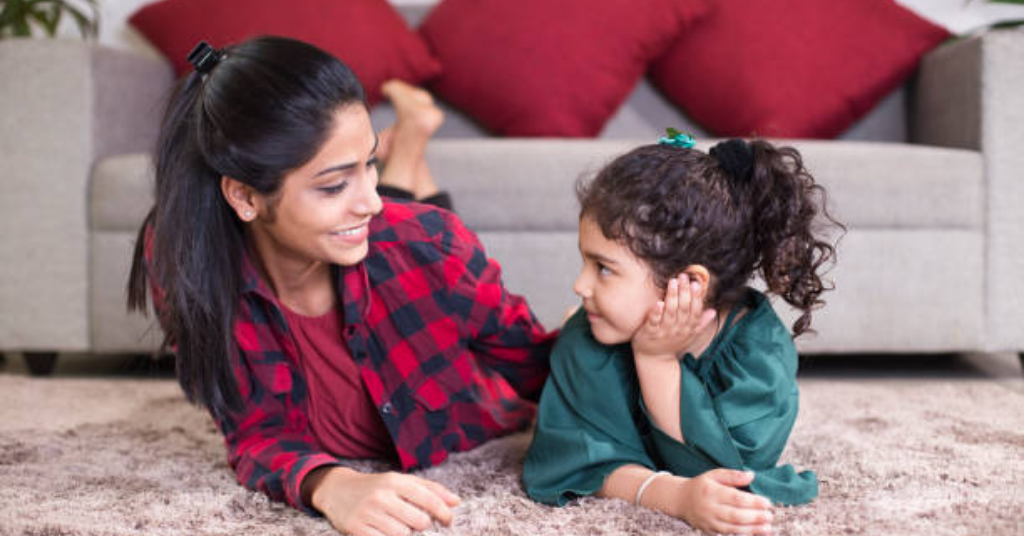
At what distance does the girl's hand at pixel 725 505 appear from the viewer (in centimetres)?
97

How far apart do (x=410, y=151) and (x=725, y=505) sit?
3.61ft

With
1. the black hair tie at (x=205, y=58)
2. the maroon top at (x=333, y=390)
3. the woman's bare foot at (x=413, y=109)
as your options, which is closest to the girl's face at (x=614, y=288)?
the maroon top at (x=333, y=390)

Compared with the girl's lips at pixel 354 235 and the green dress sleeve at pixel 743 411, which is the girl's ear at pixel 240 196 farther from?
the green dress sleeve at pixel 743 411

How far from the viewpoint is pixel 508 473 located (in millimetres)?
1257

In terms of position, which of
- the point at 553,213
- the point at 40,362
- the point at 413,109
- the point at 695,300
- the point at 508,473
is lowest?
the point at 40,362

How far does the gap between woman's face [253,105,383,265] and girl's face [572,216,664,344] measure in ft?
0.91

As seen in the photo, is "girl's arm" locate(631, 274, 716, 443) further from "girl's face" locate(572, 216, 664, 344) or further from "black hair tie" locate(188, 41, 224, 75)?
"black hair tie" locate(188, 41, 224, 75)

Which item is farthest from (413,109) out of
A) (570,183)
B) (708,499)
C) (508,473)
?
(708,499)

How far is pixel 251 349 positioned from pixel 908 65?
1.84 m

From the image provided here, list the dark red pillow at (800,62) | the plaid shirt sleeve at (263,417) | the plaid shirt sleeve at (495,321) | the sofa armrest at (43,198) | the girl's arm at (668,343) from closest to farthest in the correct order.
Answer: the girl's arm at (668,343) < the plaid shirt sleeve at (263,417) < the plaid shirt sleeve at (495,321) < the sofa armrest at (43,198) < the dark red pillow at (800,62)

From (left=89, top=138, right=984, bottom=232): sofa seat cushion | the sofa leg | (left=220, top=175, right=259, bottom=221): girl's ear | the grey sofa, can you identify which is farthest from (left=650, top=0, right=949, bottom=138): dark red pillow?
the sofa leg

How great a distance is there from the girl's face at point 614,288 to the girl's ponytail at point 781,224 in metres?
0.16

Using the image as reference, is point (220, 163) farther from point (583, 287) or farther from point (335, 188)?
point (583, 287)

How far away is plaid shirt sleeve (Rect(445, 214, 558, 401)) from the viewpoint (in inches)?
51.9
